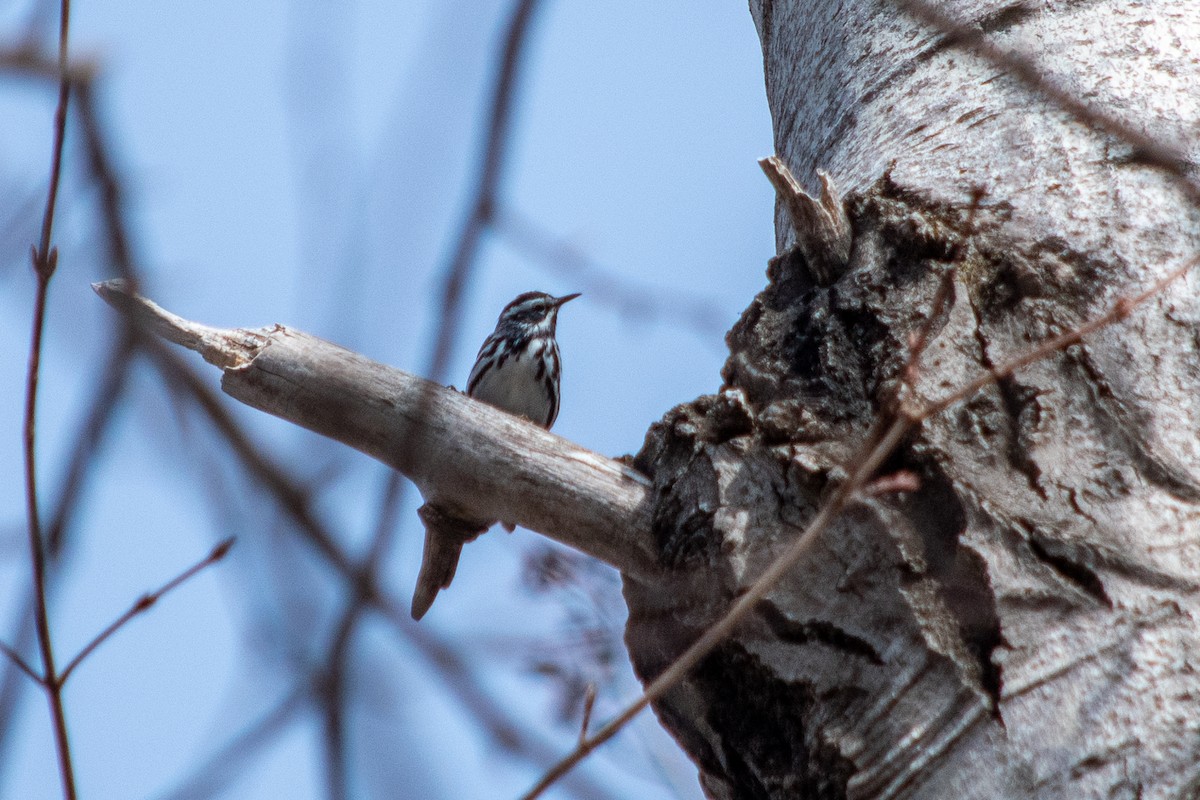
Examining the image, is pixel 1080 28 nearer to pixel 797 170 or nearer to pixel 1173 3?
pixel 1173 3

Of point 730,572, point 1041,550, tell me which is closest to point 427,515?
point 730,572

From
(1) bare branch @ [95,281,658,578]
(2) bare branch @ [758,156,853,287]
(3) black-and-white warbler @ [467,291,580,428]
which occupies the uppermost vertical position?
(2) bare branch @ [758,156,853,287]

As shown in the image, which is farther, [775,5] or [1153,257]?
[775,5]

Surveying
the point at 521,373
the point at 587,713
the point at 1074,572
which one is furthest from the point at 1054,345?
the point at 521,373

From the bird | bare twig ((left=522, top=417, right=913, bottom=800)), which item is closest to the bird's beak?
the bird

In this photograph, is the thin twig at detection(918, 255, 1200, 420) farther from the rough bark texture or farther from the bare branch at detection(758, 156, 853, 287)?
the bare branch at detection(758, 156, 853, 287)

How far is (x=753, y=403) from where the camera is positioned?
2266 millimetres

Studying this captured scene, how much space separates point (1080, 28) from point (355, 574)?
194 cm

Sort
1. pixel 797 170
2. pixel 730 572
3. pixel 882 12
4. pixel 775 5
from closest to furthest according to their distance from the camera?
pixel 730 572
pixel 882 12
pixel 797 170
pixel 775 5

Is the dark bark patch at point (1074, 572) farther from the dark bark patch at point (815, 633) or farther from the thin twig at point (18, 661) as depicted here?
the thin twig at point (18, 661)

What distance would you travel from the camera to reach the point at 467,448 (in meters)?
2.22

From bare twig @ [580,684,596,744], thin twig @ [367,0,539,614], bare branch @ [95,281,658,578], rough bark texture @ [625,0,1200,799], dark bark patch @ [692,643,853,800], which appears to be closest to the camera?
thin twig @ [367,0,539,614]

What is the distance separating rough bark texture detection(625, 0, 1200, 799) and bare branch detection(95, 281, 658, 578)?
8 centimetres

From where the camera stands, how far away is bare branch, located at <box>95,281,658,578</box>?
7.17 feet
